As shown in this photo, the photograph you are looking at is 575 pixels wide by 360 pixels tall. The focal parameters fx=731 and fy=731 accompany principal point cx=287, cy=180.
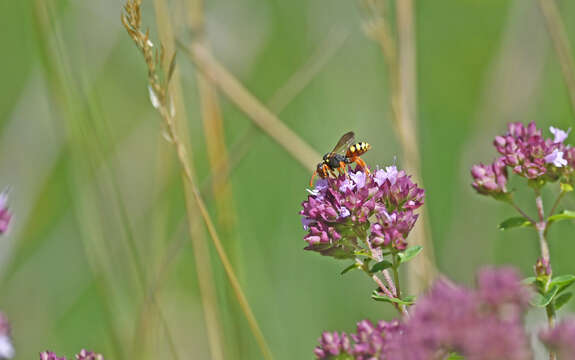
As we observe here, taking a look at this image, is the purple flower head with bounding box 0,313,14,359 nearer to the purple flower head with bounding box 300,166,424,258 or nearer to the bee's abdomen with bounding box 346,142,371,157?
the purple flower head with bounding box 300,166,424,258

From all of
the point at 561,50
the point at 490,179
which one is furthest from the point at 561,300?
the point at 561,50

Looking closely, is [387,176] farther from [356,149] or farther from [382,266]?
[356,149]

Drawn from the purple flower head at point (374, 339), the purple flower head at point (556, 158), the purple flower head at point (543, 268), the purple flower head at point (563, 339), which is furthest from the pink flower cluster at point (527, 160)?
the purple flower head at point (563, 339)

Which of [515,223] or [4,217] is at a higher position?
[515,223]

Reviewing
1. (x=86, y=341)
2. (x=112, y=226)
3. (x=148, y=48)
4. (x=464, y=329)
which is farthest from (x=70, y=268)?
(x=464, y=329)

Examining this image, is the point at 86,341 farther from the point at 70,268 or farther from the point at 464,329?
the point at 464,329
